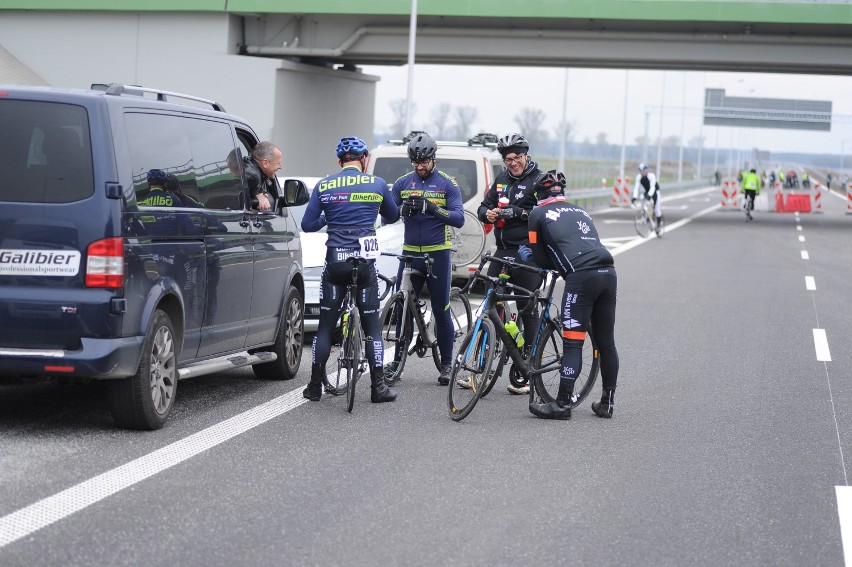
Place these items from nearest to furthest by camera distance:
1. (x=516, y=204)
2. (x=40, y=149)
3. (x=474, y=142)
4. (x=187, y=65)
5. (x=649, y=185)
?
1. (x=40, y=149)
2. (x=516, y=204)
3. (x=474, y=142)
4. (x=649, y=185)
5. (x=187, y=65)

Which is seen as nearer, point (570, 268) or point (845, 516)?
point (845, 516)

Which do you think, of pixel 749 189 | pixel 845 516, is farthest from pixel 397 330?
pixel 749 189

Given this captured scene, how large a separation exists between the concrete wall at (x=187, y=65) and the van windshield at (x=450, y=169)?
22.3 m

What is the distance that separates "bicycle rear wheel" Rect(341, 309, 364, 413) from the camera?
8.70 m

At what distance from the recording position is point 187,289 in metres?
8.12

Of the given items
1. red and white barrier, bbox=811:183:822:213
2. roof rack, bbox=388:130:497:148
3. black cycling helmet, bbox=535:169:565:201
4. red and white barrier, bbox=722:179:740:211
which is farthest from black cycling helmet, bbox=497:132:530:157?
red and white barrier, bbox=722:179:740:211

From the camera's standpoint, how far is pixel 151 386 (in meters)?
7.73

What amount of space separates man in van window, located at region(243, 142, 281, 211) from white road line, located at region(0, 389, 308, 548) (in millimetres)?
1543

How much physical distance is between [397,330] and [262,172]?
1.52 m

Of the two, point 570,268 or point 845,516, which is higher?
point 570,268

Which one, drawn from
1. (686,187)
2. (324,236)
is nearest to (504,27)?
(324,236)

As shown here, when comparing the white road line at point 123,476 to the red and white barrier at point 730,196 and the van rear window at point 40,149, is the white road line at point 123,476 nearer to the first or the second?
the van rear window at point 40,149

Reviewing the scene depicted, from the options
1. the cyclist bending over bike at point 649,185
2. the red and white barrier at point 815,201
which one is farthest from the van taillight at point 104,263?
the red and white barrier at point 815,201

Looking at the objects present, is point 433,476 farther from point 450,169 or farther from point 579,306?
point 450,169
